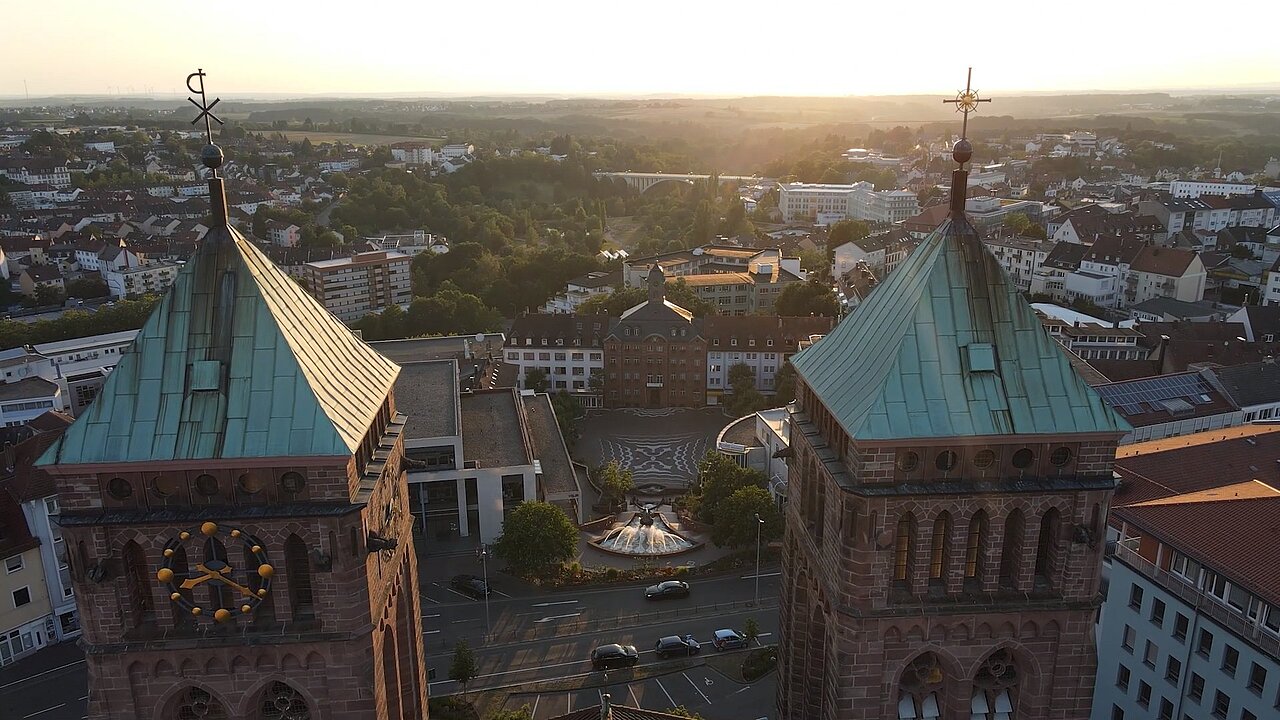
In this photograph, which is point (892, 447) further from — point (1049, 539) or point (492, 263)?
point (492, 263)

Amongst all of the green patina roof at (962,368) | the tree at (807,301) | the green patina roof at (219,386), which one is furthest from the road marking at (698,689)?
the tree at (807,301)

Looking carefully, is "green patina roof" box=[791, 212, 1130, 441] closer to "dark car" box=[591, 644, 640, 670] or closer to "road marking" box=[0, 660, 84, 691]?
"dark car" box=[591, 644, 640, 670]

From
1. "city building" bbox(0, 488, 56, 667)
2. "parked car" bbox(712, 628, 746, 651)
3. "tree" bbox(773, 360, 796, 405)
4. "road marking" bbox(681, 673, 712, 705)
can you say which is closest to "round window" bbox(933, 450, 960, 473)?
"road marking" bbox(681, 673, 712, 705)

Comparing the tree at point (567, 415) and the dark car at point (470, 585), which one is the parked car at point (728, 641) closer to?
the dark car at point (470, 585)

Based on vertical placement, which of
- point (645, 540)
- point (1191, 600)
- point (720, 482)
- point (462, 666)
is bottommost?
point (645, 540)

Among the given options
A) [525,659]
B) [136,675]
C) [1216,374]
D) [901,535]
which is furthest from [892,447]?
[1216,374]

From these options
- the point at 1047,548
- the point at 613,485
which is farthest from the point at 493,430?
the point at 1047,548

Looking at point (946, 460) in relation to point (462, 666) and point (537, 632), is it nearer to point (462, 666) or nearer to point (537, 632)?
point (462, 666)
